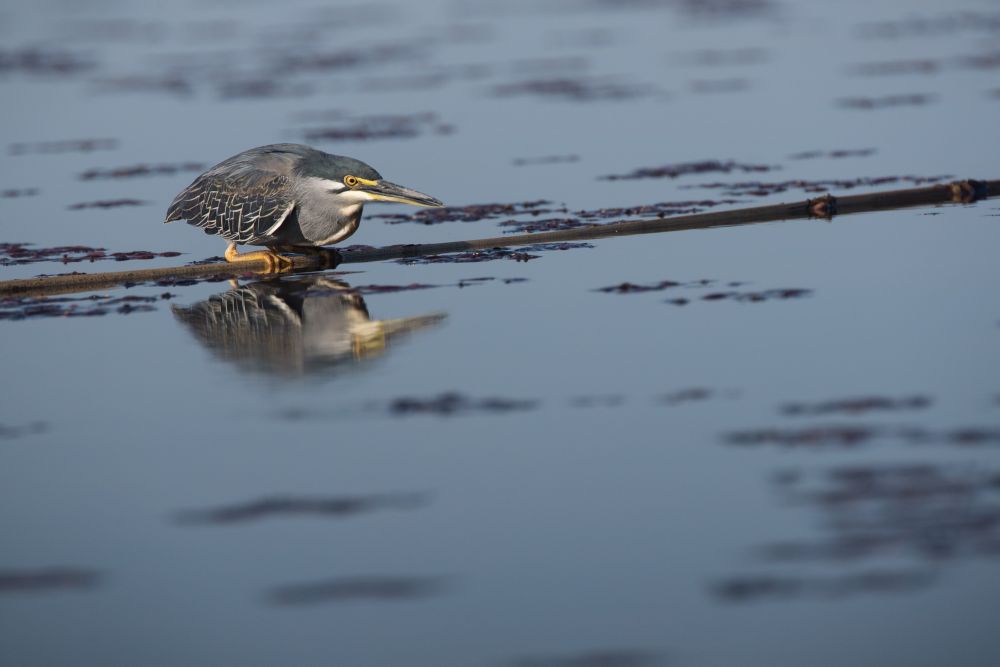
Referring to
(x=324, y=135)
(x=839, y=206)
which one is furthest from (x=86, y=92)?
(x=839, y=206)

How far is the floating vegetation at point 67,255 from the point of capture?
1549 centimetres

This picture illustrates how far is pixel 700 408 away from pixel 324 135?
13.6 metres

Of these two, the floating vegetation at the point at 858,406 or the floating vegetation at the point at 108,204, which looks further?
the floating vegetation at the point at 108,204

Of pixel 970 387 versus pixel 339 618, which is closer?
pixel 339 618

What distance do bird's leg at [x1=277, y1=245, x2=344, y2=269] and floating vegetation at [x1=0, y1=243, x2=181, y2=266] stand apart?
4.85 feet

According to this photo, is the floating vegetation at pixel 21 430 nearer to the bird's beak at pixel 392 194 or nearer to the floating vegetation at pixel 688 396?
the floating vegetation at pixel 688 396

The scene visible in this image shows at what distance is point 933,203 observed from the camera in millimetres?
15750

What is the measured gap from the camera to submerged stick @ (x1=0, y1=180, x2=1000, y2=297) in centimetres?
1410

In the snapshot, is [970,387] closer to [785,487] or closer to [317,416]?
[785,487]

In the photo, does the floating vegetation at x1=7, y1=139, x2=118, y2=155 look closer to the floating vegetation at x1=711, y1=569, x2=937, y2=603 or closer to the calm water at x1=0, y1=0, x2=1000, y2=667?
the calm water at x1=0, y1=0, x2=1000, y2=667

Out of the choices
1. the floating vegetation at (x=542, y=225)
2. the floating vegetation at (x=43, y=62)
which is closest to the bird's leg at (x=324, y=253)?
the floating vegetation at (x=542, y=225)

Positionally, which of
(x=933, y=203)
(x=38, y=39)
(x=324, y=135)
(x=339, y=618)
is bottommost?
(x=339, y=618)

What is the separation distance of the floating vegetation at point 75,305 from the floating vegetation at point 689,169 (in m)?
6.21

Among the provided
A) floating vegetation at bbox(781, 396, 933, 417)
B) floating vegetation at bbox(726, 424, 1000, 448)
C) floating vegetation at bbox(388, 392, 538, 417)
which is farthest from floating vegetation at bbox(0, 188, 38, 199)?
floating vegetation at bbox(726, 424, 1000, 448)
